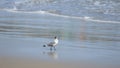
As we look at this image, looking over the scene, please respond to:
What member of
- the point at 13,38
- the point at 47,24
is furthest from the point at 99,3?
the point at 13,38

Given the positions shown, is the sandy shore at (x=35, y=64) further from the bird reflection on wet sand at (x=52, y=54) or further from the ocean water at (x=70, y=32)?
the bird reflection on wet sand at (x=52, y=54)

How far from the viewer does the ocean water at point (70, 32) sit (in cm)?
985

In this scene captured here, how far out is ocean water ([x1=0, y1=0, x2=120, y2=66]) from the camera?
9852mm

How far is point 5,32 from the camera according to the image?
543 inches

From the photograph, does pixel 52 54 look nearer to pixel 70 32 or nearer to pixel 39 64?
pixel 39 64

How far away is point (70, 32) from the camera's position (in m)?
13.9

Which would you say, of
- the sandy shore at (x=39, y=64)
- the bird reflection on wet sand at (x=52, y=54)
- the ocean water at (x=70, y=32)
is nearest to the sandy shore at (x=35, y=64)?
the sandy shore at (x=39, y=64)

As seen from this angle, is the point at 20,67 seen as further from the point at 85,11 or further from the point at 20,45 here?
the point at 85,11

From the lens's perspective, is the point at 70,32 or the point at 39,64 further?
the point at 70,32

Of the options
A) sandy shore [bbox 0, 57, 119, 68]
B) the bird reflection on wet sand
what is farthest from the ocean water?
sandy shore [bbox 0, 57, 119, 68]

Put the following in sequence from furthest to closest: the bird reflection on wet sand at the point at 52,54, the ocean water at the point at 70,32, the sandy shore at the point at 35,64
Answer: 1. the ocean water at the point at 70,32
2. the bird reflection on wet sand at the point at 52,54
3. the sandy shore at the point at 35,64

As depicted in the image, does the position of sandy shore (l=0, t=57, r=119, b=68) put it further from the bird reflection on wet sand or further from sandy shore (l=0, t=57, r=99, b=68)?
the bird reflection on wet sand

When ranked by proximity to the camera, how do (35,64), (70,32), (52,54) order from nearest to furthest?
(35,64) → (52,54) → (70,32)

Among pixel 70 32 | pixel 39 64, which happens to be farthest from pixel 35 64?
pixel 70 32
